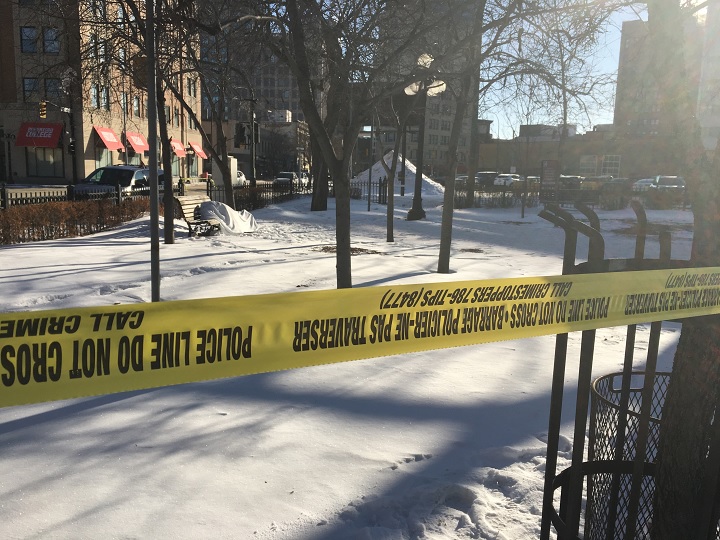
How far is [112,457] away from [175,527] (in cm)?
87

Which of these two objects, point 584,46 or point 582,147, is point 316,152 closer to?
point 584,46

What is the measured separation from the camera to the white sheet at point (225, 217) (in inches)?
658

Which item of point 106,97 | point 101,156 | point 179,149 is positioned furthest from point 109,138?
point 106,97

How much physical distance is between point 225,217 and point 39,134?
28.8m

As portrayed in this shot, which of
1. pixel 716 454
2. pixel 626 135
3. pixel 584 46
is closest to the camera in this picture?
pixel 716 454

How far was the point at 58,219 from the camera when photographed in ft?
47.2

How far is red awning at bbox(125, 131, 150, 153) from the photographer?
146 ft

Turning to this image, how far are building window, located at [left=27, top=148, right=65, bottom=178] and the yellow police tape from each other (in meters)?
43.7

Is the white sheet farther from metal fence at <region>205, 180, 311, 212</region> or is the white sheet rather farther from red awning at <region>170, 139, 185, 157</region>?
red awning at <region>170, 139, 185, 157</region>

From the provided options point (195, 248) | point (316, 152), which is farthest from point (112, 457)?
point (316, 152)

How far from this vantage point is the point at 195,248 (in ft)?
43.1

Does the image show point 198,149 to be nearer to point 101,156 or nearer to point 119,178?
point 101,156

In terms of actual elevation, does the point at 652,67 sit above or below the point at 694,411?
above

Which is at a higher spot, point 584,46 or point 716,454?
point 584,46
